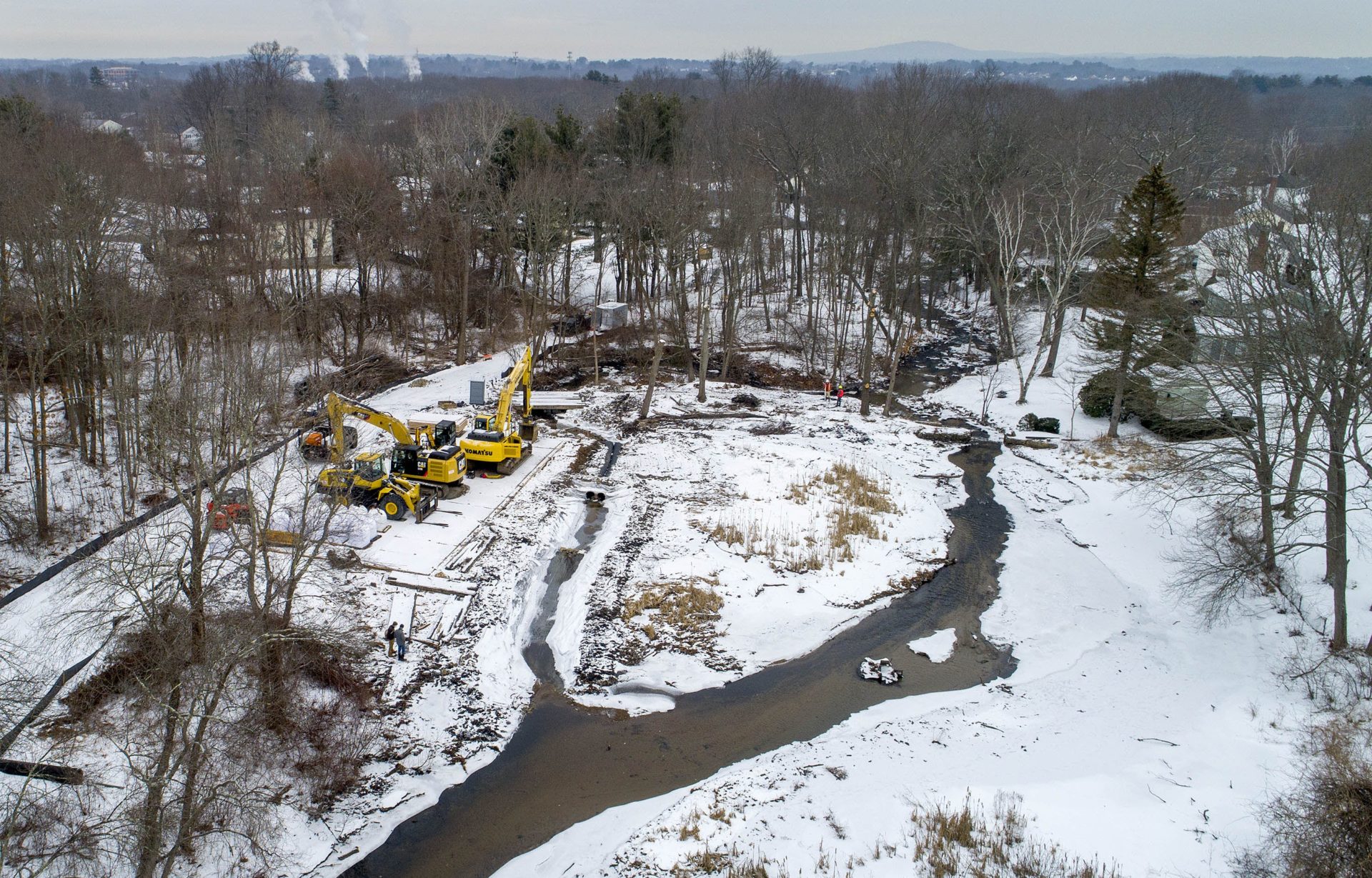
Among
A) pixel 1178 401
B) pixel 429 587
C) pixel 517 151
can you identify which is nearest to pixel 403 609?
pixel 429 587

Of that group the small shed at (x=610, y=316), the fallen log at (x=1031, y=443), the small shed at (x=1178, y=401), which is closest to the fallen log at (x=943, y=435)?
the fallen log at (x=1031, y=443)

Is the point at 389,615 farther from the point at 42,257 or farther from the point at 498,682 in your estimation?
the point at 42,257

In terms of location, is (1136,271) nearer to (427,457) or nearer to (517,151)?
(427,457)

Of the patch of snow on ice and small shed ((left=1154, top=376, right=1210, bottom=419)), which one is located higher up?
small shed ((left=1154, top=376, right=1210, bottom=419))

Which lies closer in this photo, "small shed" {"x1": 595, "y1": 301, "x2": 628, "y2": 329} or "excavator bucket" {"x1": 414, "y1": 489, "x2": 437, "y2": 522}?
"excavator bucket" {"x1": 414, "y1": 489, "x2": 437, "y2": 522}

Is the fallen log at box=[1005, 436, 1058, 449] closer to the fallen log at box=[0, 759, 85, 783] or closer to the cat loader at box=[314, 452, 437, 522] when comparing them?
the cat loader at box=[314, 452, 437, 522]

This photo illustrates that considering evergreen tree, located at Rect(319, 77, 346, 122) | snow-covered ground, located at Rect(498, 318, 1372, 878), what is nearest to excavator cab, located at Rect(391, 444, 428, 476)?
snow-covered ground, located at Rect(498, 318, 1372, 878)

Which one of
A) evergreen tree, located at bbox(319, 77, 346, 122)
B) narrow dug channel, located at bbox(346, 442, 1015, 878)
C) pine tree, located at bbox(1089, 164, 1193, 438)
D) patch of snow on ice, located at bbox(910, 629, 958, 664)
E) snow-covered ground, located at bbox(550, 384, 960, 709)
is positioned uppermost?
evergreen tree, located at bbox(319, 77, 346, 122)
